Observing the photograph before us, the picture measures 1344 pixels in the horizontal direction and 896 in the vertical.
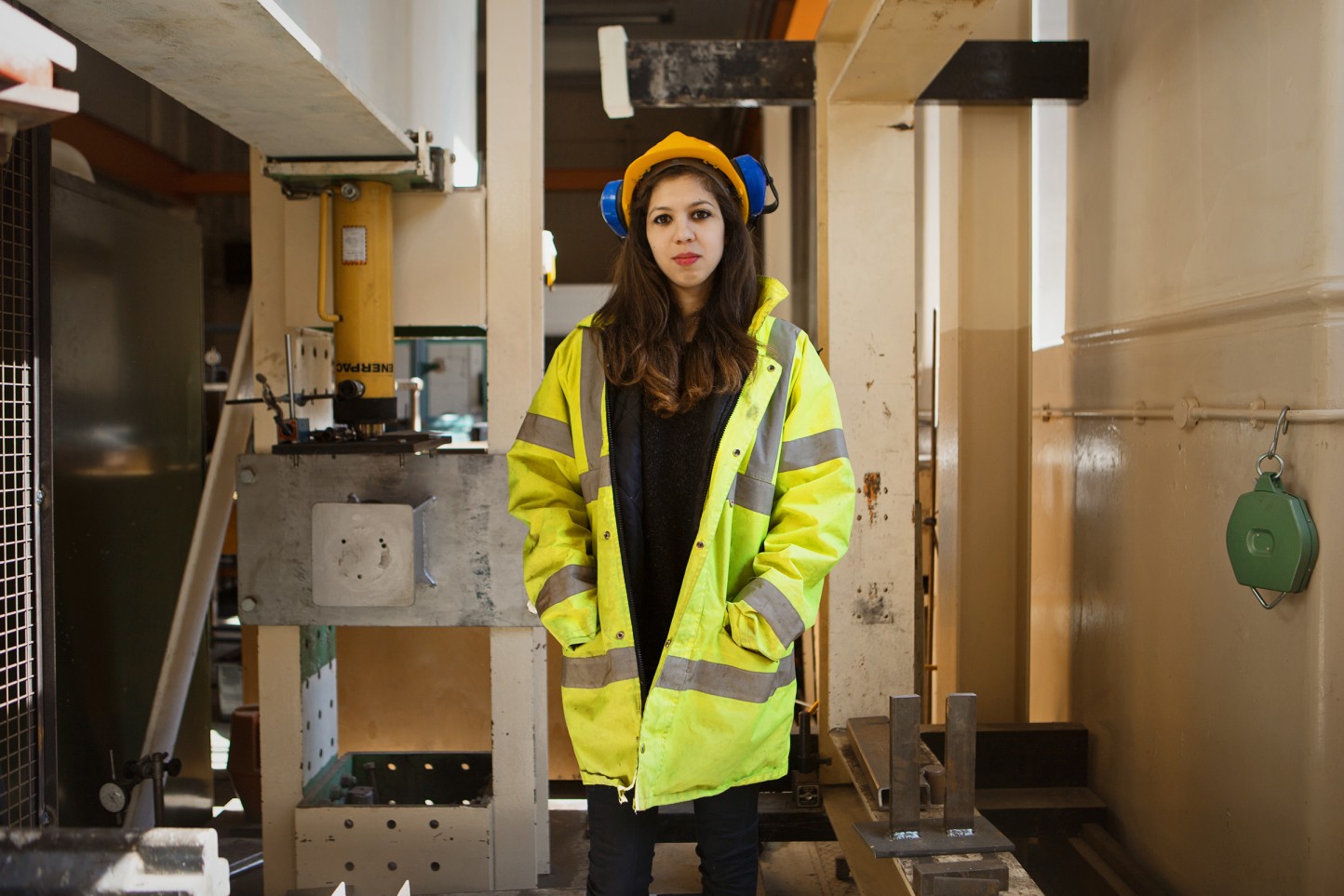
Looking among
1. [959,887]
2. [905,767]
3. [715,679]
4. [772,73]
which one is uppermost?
[772,73]

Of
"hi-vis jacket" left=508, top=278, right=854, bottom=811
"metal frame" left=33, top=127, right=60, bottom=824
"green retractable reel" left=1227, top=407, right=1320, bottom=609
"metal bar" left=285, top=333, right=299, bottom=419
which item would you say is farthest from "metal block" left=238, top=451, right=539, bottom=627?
"green retractable reel" left=1227, top=407, right=1320, bottom=609

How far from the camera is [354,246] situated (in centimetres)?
220

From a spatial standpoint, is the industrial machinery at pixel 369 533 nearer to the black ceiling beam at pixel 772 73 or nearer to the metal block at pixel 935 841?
the black ceiling beam at pixel 772 73

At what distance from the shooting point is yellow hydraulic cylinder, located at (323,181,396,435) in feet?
7.18

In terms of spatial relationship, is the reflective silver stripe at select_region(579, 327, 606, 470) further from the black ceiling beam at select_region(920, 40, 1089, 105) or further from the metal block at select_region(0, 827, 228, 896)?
the black ceiling beam at select_region(920, 40, 1089, 105)

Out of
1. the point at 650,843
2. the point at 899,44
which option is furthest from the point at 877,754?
the point at 899,44

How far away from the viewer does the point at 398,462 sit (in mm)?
2217

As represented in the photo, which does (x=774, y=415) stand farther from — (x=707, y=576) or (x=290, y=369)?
(x=290, y=369)

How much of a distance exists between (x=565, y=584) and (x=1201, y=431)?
1344 millimetres

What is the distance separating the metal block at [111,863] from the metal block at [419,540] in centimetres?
139

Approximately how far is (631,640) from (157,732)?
1.49 m

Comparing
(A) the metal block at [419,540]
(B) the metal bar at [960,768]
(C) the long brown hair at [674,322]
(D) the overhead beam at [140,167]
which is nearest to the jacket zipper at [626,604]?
(C) the long brown hair at [674,322]

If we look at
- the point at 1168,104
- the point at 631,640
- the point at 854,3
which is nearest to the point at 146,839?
the point at 631,640

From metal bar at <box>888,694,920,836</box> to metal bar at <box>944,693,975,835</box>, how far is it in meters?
0.05
